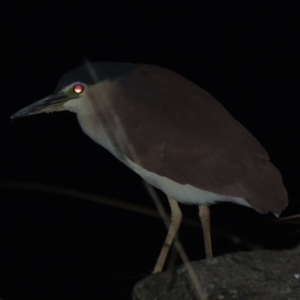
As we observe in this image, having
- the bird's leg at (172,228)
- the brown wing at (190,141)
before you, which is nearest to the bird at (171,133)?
the brown wing at (190,141)

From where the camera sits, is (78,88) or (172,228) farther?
(172,228)

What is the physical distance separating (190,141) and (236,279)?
514 mm

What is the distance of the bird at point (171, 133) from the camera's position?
292 centimetres

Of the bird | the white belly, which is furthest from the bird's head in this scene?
the white belly

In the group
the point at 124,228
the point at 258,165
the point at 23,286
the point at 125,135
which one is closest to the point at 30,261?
the point at 23,286

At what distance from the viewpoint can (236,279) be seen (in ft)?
8.96

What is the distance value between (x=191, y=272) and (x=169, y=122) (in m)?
0.54

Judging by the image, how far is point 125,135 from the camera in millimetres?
3012

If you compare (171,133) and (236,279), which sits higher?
(171,133)

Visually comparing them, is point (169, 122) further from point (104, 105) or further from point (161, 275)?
point (161, 275)

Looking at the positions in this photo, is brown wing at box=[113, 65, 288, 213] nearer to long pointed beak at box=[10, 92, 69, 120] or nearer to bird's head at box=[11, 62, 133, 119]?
bird's head at box=[11, 62, 133, 119]

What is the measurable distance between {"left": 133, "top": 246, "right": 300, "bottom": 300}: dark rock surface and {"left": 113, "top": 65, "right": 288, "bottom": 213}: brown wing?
202 mm

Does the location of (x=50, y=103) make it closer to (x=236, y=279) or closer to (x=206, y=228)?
(x=206, y=228)

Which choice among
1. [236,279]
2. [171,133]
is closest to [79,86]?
[171,133]
